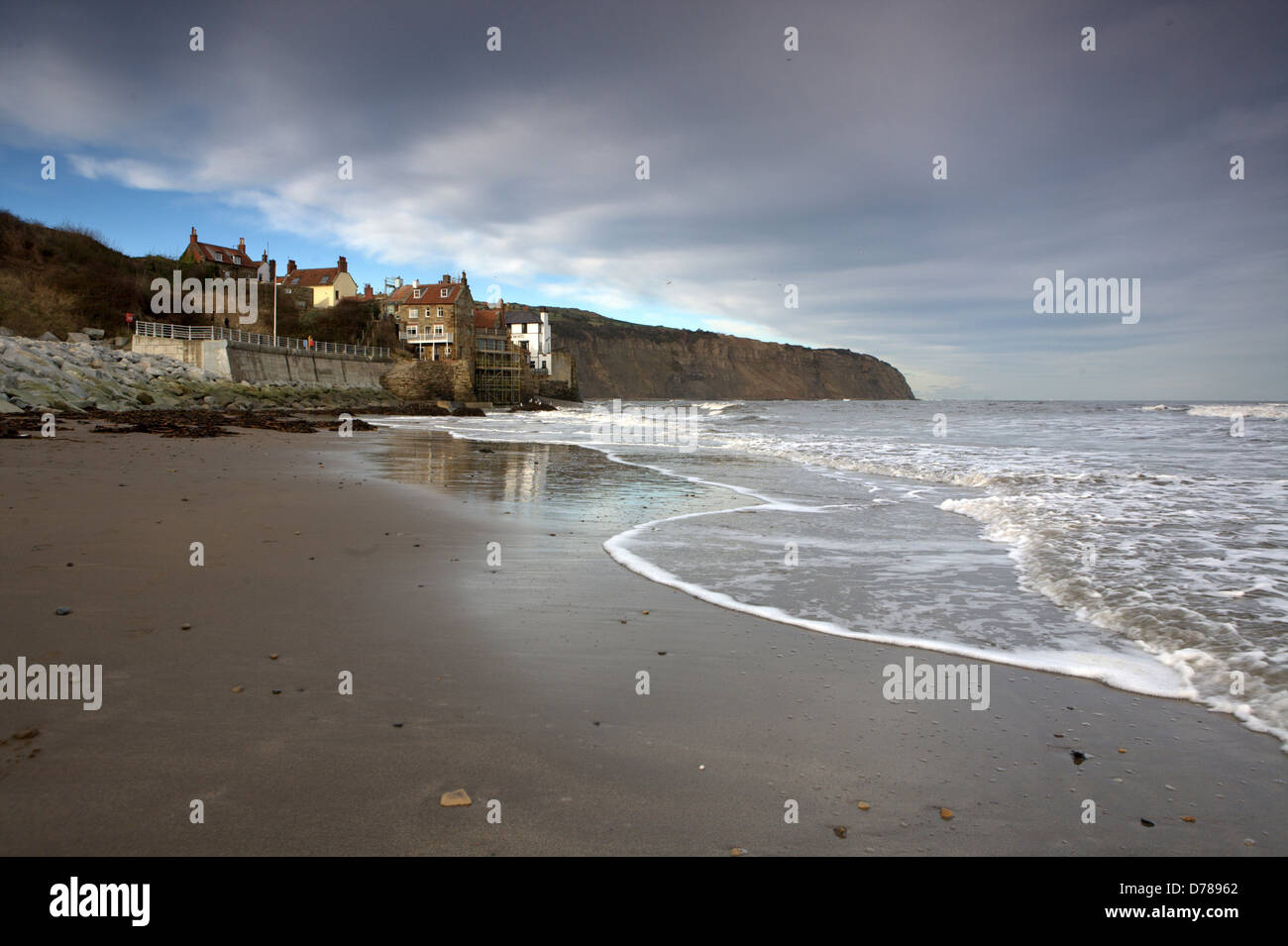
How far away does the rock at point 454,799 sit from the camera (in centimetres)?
222

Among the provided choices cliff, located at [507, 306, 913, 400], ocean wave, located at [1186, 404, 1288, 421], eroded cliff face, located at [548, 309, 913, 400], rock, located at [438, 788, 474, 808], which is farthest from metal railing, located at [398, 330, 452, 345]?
eroded cliff face, located at [548, 309, 913, 400]

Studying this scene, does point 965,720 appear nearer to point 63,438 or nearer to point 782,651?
point 782,651

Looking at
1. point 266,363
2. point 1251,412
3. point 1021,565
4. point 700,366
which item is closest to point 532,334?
point 266,363

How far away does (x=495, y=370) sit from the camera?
64.8 metres

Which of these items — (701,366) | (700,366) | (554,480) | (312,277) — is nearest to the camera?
(554,480)

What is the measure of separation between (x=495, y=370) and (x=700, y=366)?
11529 cm

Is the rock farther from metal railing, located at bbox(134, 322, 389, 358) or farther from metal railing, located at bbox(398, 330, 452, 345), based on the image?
metal railing, located at bbox(398, 330, 452, 345)

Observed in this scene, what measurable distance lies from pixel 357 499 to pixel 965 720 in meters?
7.35

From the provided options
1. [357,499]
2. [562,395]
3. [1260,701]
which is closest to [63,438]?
[357,499]

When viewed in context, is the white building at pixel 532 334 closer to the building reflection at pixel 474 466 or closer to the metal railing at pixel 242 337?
the metal railing at pixel 242 337

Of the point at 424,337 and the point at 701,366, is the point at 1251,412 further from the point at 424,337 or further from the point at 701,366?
the point at 701,366

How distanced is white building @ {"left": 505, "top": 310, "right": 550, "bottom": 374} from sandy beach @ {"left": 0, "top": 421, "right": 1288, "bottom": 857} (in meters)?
77.1

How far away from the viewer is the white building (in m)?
80.7

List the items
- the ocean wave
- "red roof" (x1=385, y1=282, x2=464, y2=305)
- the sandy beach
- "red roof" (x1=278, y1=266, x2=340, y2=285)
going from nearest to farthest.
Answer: the sandy beach → the ocean wave → "red roof" (x1=385, y1=282, x2=464, y2=305) → "red roof" (x1=278, y1=266, x2=340, y2=285)
